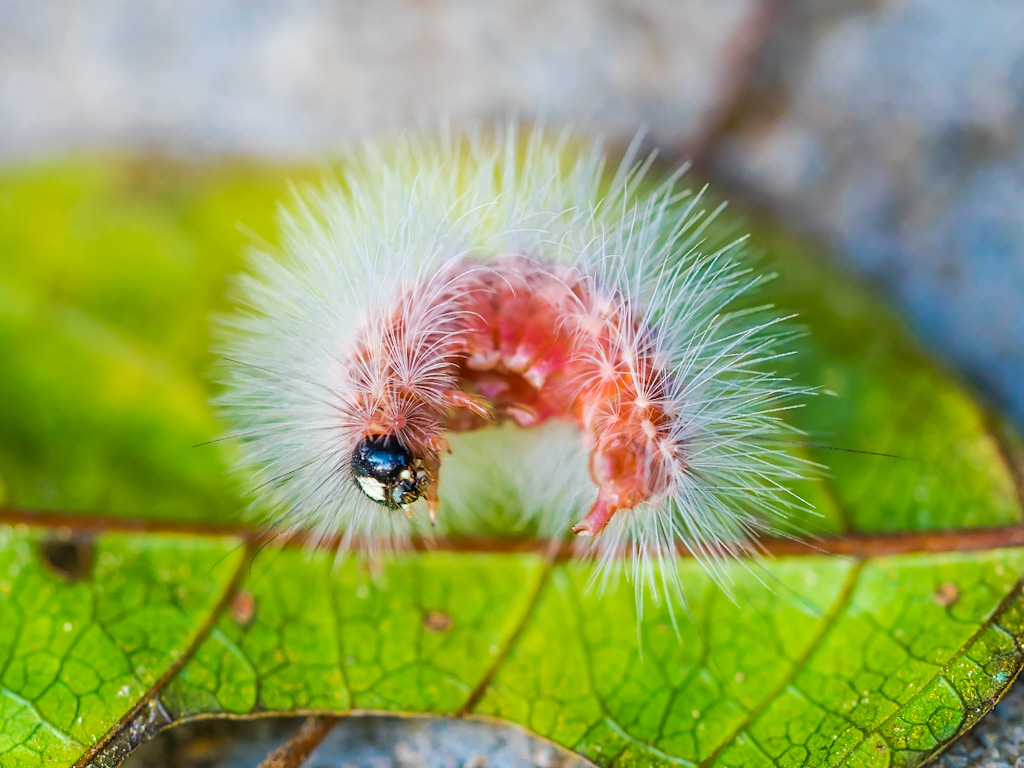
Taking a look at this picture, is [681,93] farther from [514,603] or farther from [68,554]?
[68,554]

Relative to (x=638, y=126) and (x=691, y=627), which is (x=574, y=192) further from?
(x=691, y=627)

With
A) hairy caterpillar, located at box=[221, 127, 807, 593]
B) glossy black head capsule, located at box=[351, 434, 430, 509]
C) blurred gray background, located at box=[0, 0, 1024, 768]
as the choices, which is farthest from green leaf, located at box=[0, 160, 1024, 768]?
glossy black head capsule, located at box=[351, 434, 430, 509]

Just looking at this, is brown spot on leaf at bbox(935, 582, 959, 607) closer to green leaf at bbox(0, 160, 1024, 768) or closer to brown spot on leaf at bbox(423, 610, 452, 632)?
green leaf at bbox(0, 160, 1024, 768)

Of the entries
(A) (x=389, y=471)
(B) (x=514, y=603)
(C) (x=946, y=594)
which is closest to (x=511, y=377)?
(A) (x=389, y=471)

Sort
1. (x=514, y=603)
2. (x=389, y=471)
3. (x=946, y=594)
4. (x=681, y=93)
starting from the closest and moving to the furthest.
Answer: (x=389, y=471)
(x=946, y=594)
(x=514, y=603)
(x=681, y=93)

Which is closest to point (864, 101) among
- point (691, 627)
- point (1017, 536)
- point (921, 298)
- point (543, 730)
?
point (921, 298)
